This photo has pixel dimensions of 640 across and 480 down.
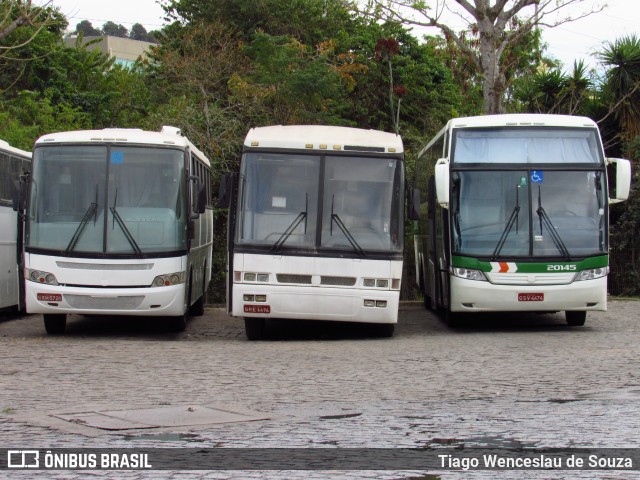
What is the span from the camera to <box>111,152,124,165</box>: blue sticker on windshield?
53.9 feet

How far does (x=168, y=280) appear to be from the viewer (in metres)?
16.2

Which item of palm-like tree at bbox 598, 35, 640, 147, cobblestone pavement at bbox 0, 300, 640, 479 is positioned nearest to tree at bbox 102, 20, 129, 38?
palm-like tree at bbox 598, 35, 640, 147

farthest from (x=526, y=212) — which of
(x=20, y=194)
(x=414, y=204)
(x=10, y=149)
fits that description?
(x=10, y=149)

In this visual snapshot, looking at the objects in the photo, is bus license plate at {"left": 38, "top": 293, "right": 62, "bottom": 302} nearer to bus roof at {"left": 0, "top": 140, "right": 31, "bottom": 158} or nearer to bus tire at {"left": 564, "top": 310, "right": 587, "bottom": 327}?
bus roof at {"left": 0, "top": 140, "right": 31, "bottom": 158}

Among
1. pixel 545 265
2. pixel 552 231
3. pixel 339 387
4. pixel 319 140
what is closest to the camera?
pixel 339 387

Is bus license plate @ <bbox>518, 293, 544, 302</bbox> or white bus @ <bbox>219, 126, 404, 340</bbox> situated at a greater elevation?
white bus @ <bbox>219, 126, 404, 340</bbox>

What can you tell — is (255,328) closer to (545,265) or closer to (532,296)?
(532,296)

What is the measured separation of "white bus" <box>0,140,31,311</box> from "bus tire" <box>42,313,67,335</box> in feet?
10.3

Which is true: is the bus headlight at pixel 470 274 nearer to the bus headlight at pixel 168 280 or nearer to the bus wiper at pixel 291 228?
the bus wiper at pixel 291 228

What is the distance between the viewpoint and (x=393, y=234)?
51.6 feet

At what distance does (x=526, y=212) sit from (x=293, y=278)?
410 cm

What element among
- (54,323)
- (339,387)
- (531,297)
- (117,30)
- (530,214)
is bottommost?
(54,323)

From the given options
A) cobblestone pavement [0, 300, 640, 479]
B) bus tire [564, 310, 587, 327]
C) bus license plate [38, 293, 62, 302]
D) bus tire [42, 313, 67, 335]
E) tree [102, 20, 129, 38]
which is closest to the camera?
cobblestone pavement [0, 300, 640, 479]

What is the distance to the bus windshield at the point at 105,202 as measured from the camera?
52.7ft
